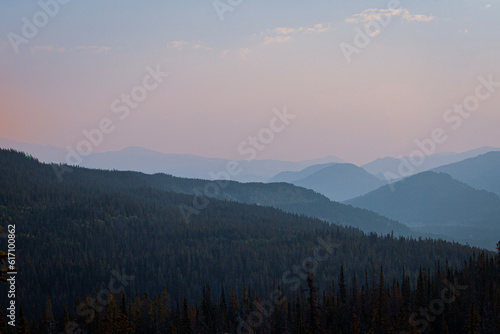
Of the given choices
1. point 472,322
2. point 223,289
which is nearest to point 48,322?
point 223,289

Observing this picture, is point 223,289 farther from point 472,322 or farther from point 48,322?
point 472,322

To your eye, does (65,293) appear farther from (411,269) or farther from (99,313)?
(411,269)

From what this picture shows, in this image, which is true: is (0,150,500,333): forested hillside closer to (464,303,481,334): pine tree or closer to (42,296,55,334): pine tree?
(42,296,55,334): pine tree

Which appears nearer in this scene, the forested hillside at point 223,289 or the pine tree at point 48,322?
the forested hillside at point 223,289

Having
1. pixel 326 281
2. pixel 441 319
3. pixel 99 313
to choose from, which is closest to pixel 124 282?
pixel 99 313

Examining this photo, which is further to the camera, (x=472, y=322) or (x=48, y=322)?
(x=48, y=322)

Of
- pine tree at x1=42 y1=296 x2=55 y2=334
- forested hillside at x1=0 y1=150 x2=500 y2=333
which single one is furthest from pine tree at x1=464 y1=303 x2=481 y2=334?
pine tree at x1=42 y1=296 x2=55 y2=334

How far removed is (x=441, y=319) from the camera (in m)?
113

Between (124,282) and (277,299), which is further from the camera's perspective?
(124,282)

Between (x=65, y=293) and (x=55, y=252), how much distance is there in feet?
127

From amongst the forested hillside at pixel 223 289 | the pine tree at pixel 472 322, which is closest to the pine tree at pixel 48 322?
the forested hillside at pixel 223 289

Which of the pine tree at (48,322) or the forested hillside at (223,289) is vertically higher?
the forested hillside at (223,289)

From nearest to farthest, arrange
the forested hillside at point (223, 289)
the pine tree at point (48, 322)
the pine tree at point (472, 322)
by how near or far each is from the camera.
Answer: the pine tree at point (472, 322) < the forested hillside at point (223, 289) < the pine tree at point (48, 322)

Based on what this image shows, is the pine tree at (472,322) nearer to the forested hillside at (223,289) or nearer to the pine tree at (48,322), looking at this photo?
the forested hillside at (223,289)
